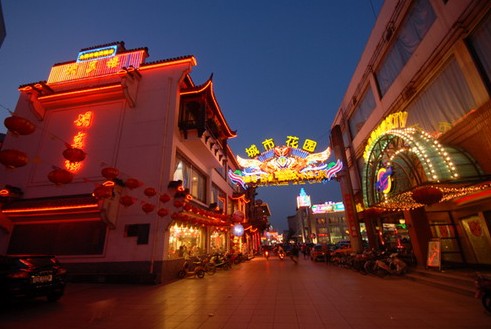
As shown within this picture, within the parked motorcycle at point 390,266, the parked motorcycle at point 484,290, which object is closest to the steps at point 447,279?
the parked motorcycle at point 390,266

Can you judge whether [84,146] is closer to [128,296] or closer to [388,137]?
[128,296]

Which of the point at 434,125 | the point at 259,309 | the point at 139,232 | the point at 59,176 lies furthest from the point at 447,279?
the point at 59,176

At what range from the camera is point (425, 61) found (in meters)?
10.1

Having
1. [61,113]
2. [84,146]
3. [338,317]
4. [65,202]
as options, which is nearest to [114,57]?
[61,113]

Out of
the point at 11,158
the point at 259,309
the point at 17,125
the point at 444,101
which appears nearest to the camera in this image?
the point at 17,125

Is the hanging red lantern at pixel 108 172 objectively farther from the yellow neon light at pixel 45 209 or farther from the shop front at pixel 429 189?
the shop front at pixel 429 189

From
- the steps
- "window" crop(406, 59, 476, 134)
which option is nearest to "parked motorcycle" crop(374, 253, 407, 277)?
the steps

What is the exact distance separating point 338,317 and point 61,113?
61.8 feet

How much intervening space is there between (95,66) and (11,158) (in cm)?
1416

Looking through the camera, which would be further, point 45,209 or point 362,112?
point 362,112

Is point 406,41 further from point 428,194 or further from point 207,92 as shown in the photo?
point 207,92

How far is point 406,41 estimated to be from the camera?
11.7 metres

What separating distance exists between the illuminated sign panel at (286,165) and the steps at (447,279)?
403 inches

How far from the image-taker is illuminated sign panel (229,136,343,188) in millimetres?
20844
